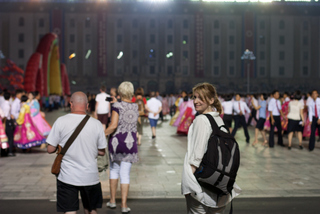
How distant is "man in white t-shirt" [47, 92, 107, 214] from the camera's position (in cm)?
410

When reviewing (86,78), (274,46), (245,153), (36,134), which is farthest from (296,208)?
(274,46)

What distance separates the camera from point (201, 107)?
363cm

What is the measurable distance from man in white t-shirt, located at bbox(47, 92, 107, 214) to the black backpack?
1255mm

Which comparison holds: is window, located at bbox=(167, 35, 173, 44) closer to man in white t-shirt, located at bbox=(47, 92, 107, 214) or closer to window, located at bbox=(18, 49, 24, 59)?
window, located at bbox=(18, 49, 24, 59)

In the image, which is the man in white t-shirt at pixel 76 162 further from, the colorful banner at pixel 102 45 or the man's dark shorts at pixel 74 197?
the colorful banner at pixel 102 45

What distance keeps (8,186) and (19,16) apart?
67.1m

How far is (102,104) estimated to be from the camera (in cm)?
1528

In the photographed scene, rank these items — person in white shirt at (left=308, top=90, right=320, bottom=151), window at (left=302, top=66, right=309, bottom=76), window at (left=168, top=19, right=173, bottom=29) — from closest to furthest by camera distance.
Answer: person in white shirt at (left=308, top=90, right=320, bottom=151) < window at (left=302, top=66, right=309, bottom=76) < window at (left=168, top=19, right=173, bottom=29)

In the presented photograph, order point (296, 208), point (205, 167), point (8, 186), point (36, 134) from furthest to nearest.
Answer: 1. point (36, 134)
2. point (8, 186)
3. point (296, 208)
4. point (205, 167)

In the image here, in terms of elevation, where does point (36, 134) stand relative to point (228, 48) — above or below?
below

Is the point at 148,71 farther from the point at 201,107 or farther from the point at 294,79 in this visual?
the point at 201,107

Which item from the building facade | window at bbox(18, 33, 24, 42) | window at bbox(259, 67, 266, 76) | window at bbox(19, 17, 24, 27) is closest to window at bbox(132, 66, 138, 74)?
the building facade

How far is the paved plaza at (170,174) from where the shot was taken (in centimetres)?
697

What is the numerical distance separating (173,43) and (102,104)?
2205 inches
